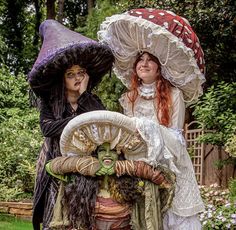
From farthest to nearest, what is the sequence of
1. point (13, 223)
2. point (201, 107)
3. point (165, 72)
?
point (201, 107) → point (13, 223) → point (165, 72)

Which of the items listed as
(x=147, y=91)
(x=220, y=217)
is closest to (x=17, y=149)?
(x=220, y=217)

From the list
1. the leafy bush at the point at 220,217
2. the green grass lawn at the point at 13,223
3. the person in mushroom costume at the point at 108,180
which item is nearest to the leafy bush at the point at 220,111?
the leafy bush at the point at 220,217

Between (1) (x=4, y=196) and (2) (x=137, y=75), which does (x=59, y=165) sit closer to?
(2) (x=137, y=75)

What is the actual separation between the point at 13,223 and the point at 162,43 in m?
5.07

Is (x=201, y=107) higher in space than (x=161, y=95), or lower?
higher

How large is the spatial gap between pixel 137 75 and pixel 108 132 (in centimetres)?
65

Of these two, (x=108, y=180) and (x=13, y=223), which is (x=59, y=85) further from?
(x=13, y=223)

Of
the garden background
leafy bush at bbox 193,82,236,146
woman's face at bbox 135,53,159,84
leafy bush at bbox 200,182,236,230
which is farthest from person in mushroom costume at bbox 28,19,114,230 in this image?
leafy bush at bbox 193,82,236,146

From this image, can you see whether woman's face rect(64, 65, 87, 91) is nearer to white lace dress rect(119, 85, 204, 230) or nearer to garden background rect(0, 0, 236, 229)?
white lace dress rect(119, 85, 204, 230)

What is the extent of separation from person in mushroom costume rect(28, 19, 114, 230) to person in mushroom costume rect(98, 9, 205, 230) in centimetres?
18

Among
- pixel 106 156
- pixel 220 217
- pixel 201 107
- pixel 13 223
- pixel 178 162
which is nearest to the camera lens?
pixel 106 156

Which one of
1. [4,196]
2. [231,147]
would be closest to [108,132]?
[231,147]

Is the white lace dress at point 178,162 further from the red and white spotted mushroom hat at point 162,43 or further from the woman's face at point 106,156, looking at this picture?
the woman's face at point 106,156

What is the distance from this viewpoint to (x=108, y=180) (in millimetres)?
2934
